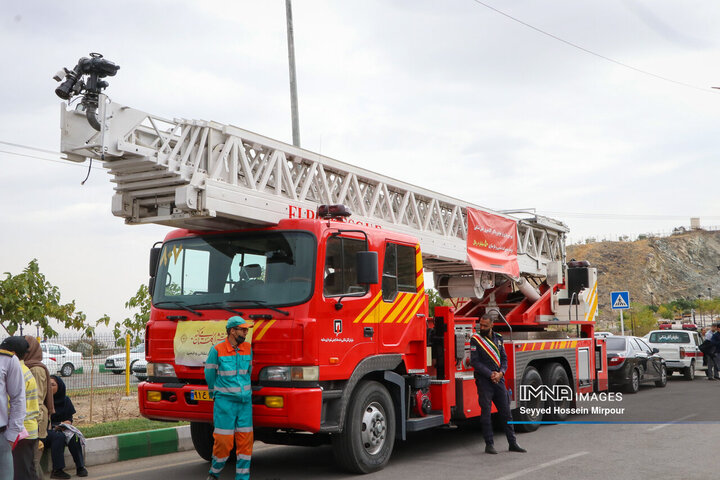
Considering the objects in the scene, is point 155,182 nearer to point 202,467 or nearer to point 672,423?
point 202,467

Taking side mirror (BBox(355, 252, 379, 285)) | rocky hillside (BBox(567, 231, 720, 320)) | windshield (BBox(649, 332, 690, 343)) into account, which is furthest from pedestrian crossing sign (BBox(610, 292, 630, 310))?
rocky hillside (BBox(567, 231, 720, 320))

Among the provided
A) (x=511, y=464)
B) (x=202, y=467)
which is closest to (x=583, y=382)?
(x=511, y=464)

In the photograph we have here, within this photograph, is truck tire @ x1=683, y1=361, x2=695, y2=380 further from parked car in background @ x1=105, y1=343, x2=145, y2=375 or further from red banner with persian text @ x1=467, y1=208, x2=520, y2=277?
parked car in background @ x1=105, y1=343, x2=145, y2=375

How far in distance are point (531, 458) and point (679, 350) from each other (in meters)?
14.5

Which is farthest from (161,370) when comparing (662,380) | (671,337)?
(671,337)

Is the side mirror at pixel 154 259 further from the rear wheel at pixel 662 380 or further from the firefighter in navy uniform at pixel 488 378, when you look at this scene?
the rear wheel at pixel 662 380

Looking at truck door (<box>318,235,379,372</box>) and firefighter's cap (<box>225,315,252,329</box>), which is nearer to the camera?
firefighter's cap (<box>225,315,252,329</box>)

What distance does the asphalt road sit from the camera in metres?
7.51

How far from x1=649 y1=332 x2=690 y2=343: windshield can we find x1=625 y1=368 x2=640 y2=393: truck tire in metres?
5.03

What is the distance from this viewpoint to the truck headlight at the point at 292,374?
6.86 metres

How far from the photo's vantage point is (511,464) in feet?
26.3

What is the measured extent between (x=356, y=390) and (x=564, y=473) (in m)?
2.30

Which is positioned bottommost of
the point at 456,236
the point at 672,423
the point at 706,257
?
the point at 672,423

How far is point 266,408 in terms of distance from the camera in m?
6.89
